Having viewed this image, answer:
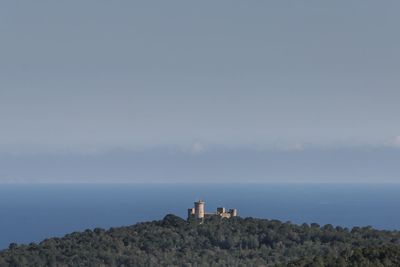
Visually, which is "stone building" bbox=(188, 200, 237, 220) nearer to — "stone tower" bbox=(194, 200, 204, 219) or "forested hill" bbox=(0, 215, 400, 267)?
"stone tower" bbox=(194, 200, 204, 219)

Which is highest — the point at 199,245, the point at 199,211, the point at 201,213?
the point at 199,211

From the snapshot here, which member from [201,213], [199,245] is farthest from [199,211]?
[199,245]

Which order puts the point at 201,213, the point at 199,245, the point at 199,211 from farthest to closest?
the point at 199,211
the point at 201,213
the point at 199,245

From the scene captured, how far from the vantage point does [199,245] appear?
58875 millimetres

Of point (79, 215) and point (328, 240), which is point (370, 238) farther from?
point (79, 215)

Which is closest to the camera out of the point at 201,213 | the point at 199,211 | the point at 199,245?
the point at 199,245

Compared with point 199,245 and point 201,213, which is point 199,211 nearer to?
point 201,213

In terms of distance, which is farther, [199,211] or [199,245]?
[199,211]

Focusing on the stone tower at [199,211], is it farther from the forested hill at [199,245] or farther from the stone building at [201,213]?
the forested hill at [199,245]

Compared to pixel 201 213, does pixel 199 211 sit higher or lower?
higher

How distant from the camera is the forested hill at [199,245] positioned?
52.0m

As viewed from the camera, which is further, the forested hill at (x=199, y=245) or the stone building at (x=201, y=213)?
the stone building at (x=201, y=213)

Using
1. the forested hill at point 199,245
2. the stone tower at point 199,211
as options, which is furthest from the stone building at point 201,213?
the forested hill at point 199,245

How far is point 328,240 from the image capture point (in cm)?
5884
